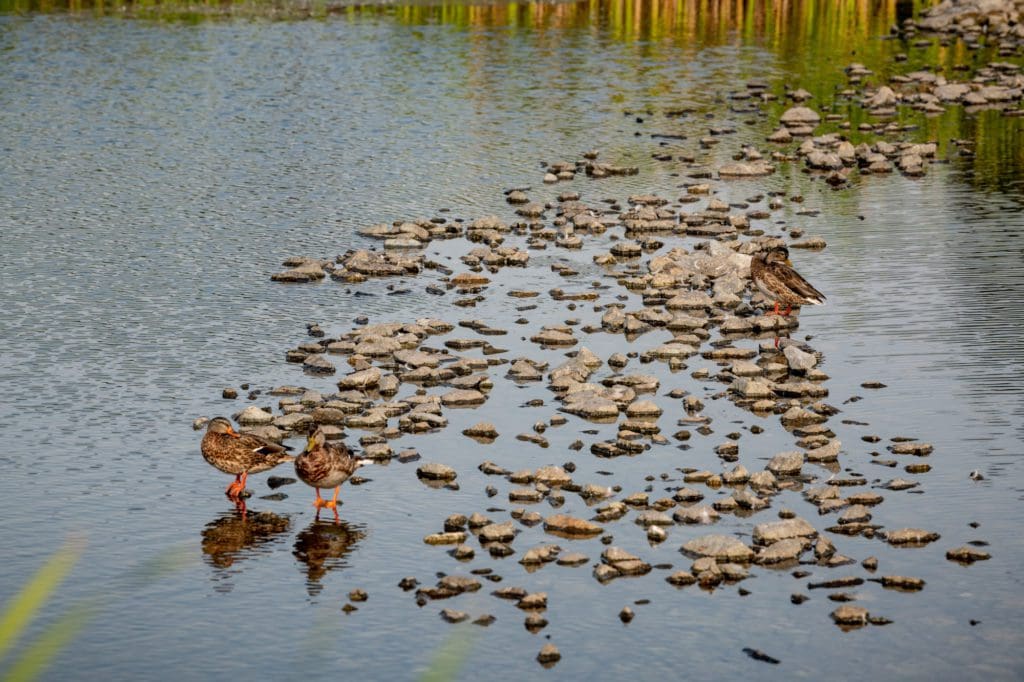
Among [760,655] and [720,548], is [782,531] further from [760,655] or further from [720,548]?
[760,655]

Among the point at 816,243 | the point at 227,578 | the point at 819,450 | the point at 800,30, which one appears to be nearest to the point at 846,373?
the point at 819,450

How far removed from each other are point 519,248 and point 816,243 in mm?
7615

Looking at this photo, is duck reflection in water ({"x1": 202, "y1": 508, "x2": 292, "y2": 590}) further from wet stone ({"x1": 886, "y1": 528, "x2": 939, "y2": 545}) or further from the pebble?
wet stone ({"x1": 886, "y1": 528, "x2": 939, "y2": 545})

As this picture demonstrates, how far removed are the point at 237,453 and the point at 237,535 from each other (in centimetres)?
161

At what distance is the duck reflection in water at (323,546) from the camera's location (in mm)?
20812

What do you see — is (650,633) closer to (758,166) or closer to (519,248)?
(519,248)

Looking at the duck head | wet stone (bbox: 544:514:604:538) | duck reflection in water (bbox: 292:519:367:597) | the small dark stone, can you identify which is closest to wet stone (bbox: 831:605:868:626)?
the small dark stone

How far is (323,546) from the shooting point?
70.9 feet

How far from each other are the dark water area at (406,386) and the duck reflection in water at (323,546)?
0.19ft

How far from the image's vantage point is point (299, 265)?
120ft

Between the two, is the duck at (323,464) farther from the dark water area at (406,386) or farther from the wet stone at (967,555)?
the wet stone at (967,555)

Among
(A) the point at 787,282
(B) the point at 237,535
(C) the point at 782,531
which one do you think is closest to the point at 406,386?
(B) the point at 237,535

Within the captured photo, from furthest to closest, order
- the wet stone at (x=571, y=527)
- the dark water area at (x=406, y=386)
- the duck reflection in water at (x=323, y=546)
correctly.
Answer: the wet stone at (x=571, y=527) < the duck reflection in water at (x=323, y=546) < the dark water area at (x=406, y=386)

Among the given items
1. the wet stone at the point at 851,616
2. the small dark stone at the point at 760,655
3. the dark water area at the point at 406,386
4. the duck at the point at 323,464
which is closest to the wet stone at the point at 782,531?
the dark water area at the point at 406,386
